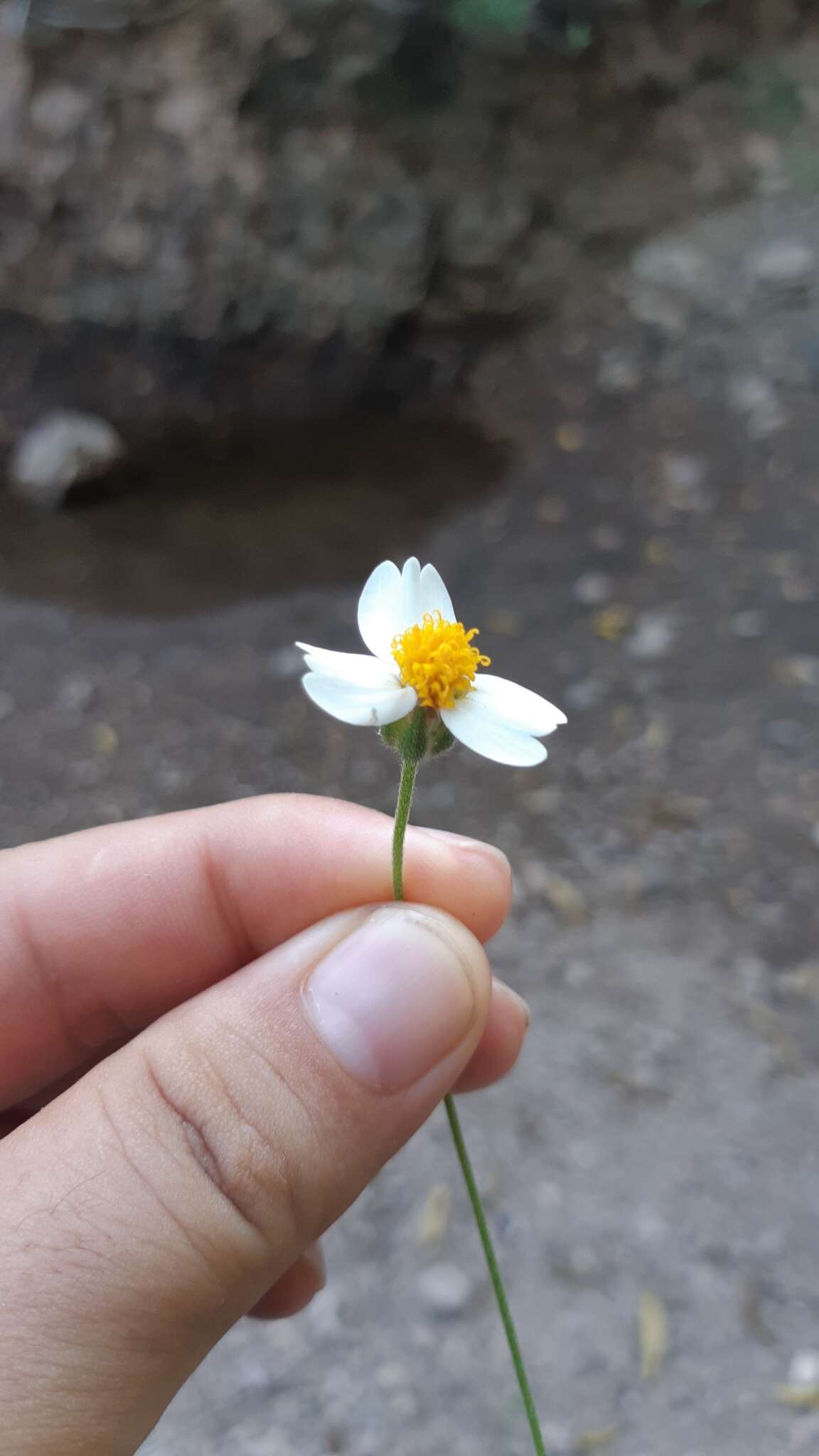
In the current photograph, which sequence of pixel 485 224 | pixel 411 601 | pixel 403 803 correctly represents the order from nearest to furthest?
pixel 403 803 < pixel 411 601 < pixel 485 224

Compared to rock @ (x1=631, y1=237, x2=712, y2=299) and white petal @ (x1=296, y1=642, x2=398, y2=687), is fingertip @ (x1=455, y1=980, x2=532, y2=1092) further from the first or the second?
rock @ (x1=631, y1=237, x2=712, y2=299)

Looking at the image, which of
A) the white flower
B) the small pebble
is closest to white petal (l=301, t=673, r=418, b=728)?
the white flower

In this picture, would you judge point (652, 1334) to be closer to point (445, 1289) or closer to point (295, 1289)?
point (445, 1289)

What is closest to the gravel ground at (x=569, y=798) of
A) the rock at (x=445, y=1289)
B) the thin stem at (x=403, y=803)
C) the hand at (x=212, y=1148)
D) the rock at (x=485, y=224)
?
the rock at (x=445, y=1289)

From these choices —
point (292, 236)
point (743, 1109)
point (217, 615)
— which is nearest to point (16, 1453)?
point (743, 1109)

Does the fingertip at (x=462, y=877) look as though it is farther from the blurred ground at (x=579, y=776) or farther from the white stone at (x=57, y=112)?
the white stone at (x=57, y=112)

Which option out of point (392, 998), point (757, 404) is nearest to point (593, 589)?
point (757, 404)

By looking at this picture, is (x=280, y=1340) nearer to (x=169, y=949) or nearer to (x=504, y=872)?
(x=169, y=949)
